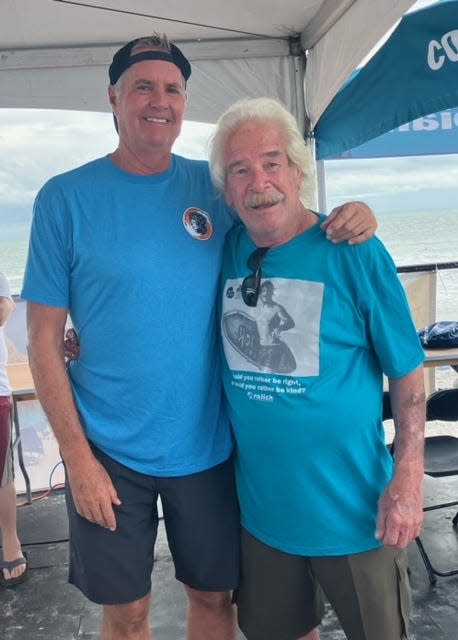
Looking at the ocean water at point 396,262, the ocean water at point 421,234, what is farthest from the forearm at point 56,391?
the ocean water at point 421,234

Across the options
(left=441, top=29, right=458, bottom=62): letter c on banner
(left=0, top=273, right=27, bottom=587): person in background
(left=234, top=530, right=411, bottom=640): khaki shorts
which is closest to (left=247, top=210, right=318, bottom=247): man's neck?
(left=234, top=530, right=411, bottom=640): khaki shorts

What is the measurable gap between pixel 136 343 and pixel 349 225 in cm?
58

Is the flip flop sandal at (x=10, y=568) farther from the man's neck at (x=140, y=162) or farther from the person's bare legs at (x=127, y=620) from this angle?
the man's neck at (x=140, y=162)

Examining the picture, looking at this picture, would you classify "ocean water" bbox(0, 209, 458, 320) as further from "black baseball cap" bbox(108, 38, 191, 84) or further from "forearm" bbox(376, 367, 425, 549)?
"forearm" bbox(376, 367, 425, 549)

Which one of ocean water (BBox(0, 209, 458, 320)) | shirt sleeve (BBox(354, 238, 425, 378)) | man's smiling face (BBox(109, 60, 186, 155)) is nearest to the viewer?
shirt sleeve (BBox(354, 238, 425, 378))

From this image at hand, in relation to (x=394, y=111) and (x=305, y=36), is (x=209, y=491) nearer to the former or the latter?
(x=394, y=111)

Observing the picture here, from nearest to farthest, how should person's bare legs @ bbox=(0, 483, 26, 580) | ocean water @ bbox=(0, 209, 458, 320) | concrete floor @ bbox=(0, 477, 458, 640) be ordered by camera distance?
concrete floor @ bbox=(0, 477, 458, 640) < person's bare legs @ bbox=(0, 483, 26, 580) < ocean water @ bbox=(0, 209, 458, 320)

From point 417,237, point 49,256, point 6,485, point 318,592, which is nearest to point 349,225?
point 49,256

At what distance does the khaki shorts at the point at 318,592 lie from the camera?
141cm

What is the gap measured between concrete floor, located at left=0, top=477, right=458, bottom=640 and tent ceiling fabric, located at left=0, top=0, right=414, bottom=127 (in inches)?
95.1

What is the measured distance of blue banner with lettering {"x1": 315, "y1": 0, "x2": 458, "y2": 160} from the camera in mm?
2463

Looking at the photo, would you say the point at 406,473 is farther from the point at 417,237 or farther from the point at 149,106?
the point at 417,237

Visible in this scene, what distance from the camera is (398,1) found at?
2512mm

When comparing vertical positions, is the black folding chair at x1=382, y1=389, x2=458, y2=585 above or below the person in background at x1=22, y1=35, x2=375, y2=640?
below
